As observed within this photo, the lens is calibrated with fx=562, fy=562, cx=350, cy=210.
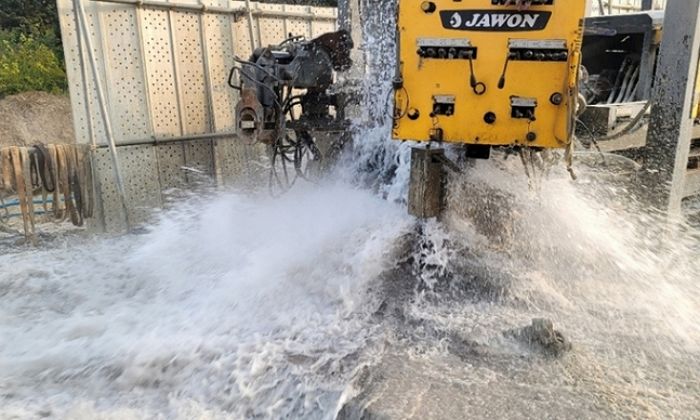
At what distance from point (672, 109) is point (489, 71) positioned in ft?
8.24

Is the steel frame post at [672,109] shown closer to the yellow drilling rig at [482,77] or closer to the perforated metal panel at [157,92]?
the yellow drilling rig at [482,77]

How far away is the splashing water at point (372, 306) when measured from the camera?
3115mm

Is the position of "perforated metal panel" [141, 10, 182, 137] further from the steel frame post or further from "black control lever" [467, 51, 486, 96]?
the steel frame post

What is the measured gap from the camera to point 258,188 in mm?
7293

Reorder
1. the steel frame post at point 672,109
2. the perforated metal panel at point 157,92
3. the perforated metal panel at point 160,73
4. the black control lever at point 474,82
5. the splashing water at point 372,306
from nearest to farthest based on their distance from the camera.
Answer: the splashing water at point 372,306, the black control lever at point 474,82, the steel frame post at point 672,109, the perforated metal panel at point 157,92, the perforated metal panel at point 160,73

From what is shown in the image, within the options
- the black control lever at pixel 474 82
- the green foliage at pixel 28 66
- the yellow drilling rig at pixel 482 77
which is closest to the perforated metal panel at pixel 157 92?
the yellow drilling rig at pixel 482 77

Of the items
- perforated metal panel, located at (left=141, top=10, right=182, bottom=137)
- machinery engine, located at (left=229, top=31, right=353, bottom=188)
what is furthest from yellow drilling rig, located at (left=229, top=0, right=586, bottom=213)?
perforated metal panel, located at (left=141, top=10, right=182, bottom=137)

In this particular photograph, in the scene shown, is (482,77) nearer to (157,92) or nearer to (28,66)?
(157,92)

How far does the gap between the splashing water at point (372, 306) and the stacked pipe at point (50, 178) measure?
43cm

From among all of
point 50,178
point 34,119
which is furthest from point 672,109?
point 34,119

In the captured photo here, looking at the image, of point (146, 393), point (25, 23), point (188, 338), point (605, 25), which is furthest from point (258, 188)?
point (25, 23)

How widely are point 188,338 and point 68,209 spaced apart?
11.2 ft

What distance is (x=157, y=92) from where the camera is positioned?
6742 mm

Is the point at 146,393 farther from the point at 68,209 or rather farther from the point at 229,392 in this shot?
the point at 68,209
